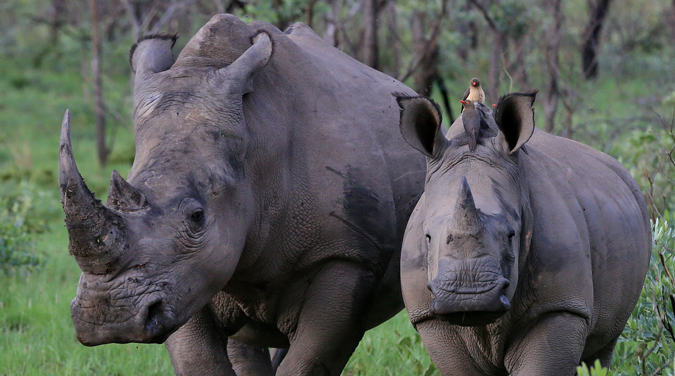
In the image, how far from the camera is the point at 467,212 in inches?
130

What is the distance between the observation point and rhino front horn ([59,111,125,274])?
137 inches

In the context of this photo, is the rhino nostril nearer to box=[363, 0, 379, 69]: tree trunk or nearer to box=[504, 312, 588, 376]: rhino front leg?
box=[504, 312, 588, 376]: rhino front leg

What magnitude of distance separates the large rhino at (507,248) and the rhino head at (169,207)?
735 millimetres

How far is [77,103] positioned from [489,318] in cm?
1942

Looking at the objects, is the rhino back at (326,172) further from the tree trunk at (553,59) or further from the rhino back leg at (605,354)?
the tree trunk at (553,59)

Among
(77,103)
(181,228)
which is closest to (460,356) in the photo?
(181,228)

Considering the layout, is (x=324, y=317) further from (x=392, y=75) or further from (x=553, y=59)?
(x=392, y=75)

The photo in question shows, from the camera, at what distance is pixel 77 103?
848 inches

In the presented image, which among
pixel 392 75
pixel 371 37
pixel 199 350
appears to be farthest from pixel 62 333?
pixel 392 75

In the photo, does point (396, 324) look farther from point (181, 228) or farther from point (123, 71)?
point (123, 71)

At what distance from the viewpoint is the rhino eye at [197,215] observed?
373cm

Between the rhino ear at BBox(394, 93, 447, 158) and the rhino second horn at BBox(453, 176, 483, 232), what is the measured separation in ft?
1.91

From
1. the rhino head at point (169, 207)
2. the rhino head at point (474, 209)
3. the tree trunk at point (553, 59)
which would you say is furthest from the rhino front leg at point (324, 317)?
the tree trunk at point (553, 59)

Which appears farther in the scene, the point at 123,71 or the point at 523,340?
the point at 123,71
